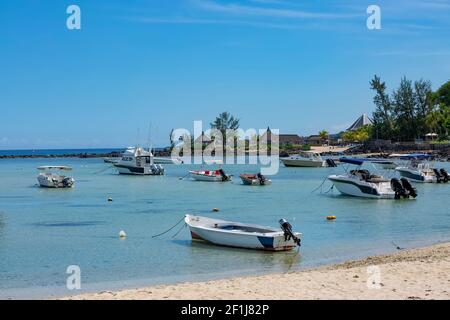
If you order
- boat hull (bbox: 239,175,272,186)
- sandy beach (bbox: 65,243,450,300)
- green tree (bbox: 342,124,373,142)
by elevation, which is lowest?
boat hull (bbox: 239,175,272,186)

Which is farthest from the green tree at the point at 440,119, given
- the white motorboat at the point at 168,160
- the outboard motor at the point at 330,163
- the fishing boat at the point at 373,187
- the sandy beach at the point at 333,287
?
the sandy beach at the point at 333,287

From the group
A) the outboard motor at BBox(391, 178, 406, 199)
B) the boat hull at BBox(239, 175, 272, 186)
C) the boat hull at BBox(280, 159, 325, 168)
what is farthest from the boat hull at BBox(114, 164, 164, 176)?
the outboard motor at BBox(391, 178, 406, 199)

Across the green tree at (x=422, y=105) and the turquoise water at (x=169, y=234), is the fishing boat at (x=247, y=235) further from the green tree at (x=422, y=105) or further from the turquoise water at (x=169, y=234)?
the green tree at (x=422, y=105)

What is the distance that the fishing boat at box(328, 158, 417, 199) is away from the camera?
4458 centimetres

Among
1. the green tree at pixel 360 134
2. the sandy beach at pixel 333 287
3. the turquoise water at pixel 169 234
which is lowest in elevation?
the turquoise water at pixel 169 234

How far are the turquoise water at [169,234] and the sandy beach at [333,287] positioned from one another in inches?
146

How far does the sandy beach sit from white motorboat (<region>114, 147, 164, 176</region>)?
217 feet

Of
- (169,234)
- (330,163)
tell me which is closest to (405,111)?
(330,163)

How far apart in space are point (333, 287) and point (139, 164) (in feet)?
227

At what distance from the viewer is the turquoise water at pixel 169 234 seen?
1978 centimetres

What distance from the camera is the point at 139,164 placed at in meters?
81.6

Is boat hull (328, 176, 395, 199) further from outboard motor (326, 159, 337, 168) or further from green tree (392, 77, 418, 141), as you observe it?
green tree (392, 77, 418, 141)
